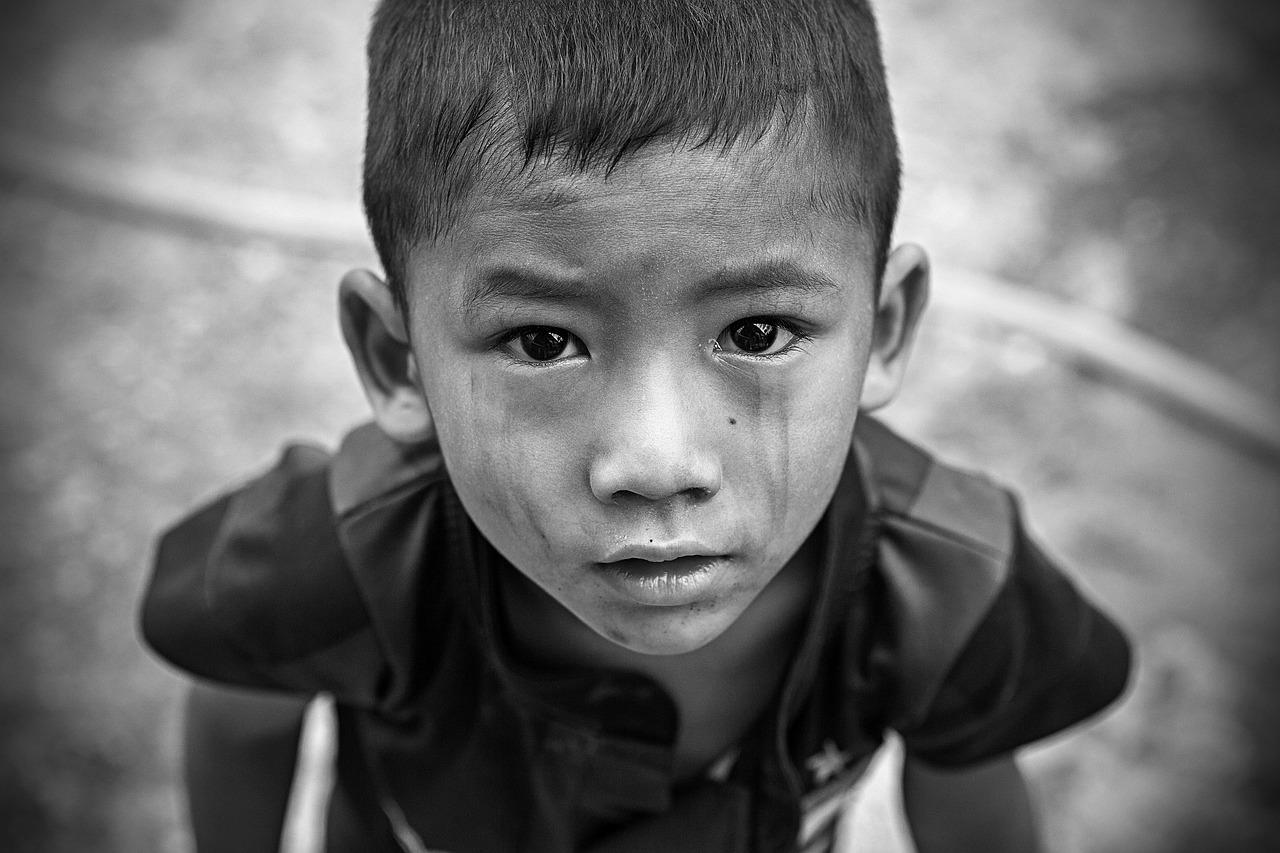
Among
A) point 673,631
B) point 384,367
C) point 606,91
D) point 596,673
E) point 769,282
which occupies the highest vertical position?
point 606,91

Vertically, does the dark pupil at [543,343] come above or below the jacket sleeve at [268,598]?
above

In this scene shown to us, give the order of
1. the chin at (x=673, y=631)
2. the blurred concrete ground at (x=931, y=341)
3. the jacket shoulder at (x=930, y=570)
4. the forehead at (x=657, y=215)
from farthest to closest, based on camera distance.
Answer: the blurred concrete ground at (x=931, y=341)
the jacket shoulder at (x=930, y=570)
the chin at (x=673, y=631)
the forehead at (x=657, y=215)

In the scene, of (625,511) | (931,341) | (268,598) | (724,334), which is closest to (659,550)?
(625,511)

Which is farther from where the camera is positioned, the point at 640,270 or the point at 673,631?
the point at 673,631

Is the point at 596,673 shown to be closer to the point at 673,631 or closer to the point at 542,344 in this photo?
the point at 673,631

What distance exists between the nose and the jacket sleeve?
368 mm

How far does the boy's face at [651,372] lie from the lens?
76 centimetres

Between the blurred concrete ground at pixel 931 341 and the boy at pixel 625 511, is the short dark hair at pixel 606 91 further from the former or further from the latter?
the blurred concrete ground at pixel 931 341

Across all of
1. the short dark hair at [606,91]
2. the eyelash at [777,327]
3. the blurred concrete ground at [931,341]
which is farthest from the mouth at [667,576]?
the blurred concrete ground at [931,341]

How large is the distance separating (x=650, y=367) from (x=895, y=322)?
0.28 m

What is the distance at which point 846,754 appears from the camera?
1157mm

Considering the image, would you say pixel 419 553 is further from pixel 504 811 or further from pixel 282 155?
pixel 282 155

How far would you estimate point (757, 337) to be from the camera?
812mm

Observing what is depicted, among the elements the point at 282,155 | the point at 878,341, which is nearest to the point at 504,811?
the point at 878,341
